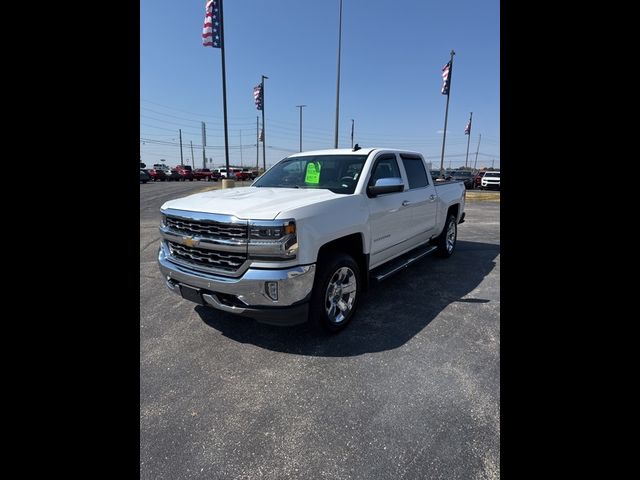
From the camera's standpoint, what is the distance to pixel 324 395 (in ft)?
8.75

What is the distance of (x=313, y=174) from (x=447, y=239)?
3.33 metres

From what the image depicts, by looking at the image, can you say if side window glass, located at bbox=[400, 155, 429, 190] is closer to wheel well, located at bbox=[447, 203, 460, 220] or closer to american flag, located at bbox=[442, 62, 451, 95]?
wheel well, located at bbox=[447, 203, 460, 220]

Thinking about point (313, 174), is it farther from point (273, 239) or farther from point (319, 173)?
point (273, 239)

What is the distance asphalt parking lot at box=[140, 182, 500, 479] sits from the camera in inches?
82.0

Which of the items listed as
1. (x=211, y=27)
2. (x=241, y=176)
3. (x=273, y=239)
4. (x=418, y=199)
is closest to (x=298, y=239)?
(x=273, y=239)

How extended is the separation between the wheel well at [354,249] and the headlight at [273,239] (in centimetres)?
60

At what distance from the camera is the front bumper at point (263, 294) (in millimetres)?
2996

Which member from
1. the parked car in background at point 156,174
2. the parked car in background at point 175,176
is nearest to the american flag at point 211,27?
the parked car in background at point 156,174

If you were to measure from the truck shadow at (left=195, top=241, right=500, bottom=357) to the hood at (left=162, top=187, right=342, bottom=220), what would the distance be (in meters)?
1.25

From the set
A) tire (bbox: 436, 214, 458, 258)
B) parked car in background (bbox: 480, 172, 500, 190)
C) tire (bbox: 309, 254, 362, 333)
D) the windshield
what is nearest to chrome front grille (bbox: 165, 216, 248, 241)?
tire (bbox: 309, 254, 362, 333)
